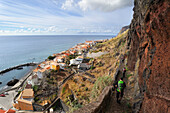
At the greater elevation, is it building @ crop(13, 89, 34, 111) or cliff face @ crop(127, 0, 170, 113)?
cliff face @ crop(127, 0, 170, 113)

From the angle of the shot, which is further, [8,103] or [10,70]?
[10,70]

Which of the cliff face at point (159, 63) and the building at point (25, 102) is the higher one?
the cliff face at point (159, 63)

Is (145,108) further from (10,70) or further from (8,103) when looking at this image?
(10,70)

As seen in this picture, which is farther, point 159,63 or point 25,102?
point 25,102

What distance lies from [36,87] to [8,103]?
7.47 metres

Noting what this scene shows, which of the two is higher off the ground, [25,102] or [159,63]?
[159,63]

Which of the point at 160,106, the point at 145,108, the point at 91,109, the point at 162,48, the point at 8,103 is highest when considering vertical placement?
the point at 162,48

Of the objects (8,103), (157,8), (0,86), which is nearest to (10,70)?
(0,86)

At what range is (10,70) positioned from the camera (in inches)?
1813

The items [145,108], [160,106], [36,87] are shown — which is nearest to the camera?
[160,106]

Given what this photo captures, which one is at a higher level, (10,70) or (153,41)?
(153,41)

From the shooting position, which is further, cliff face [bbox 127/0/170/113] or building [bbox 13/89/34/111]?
building [bbox 13/89/34/111]

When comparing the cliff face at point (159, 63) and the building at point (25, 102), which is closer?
the cliff face at point (159, 63)

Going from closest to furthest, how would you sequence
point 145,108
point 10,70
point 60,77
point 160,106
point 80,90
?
point 160,106 < point 145,108 < point 80,90 < point 60,77 < point 10,70
